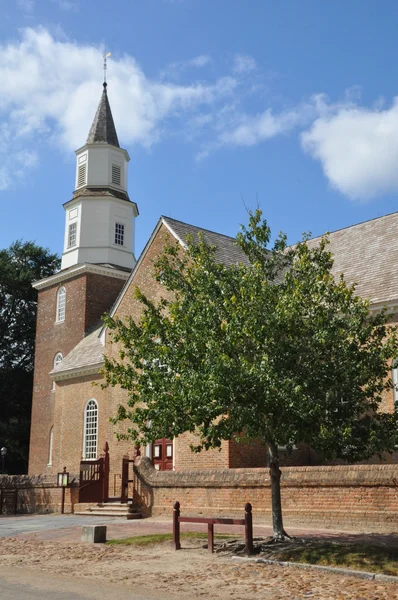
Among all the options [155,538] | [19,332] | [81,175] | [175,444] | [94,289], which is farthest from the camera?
[19,332]

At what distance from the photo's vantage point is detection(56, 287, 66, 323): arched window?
125ft

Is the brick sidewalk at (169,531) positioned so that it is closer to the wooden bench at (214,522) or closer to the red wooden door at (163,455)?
the wooden bench at (214,522)

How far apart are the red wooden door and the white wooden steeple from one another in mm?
15231

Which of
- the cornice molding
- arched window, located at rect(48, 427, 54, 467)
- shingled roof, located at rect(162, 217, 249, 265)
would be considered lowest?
arched window, located at rect(48, 427, 54, 467)

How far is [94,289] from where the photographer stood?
120 feet

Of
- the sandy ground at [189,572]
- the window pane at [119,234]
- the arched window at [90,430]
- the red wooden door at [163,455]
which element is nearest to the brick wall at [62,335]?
the window pane at [119,234]

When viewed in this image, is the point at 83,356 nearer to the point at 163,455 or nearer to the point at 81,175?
the point at 163,455

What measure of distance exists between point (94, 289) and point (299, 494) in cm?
2261

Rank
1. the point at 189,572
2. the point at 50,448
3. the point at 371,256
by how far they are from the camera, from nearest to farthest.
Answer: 1. the point at 189,572
2. the point at 371,256
3. the point at 50,448

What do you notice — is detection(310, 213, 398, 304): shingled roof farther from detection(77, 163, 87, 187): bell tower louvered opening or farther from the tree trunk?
detection(77, 163, 87, 187): bell tower louvered opening

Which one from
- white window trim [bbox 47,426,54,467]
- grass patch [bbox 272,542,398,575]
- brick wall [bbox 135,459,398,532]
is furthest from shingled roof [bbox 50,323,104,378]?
grass patch [bbox 272,542,398,575]

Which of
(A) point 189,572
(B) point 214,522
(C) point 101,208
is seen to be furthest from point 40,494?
(C) point 101,208

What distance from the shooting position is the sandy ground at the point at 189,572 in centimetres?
930

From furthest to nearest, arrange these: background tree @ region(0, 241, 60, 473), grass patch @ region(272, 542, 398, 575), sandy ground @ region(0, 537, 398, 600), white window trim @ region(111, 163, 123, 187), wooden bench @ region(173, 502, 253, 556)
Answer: background tree @ region(0, 241, 60, 473) → white window trim @ region(111, 163, 123, 187) → wooden bench @ region(173, 502, 253, 556) → grass patch @ region(272, 542, 398, 575) → sandy ground @ region(0, 537, 398, 600)
